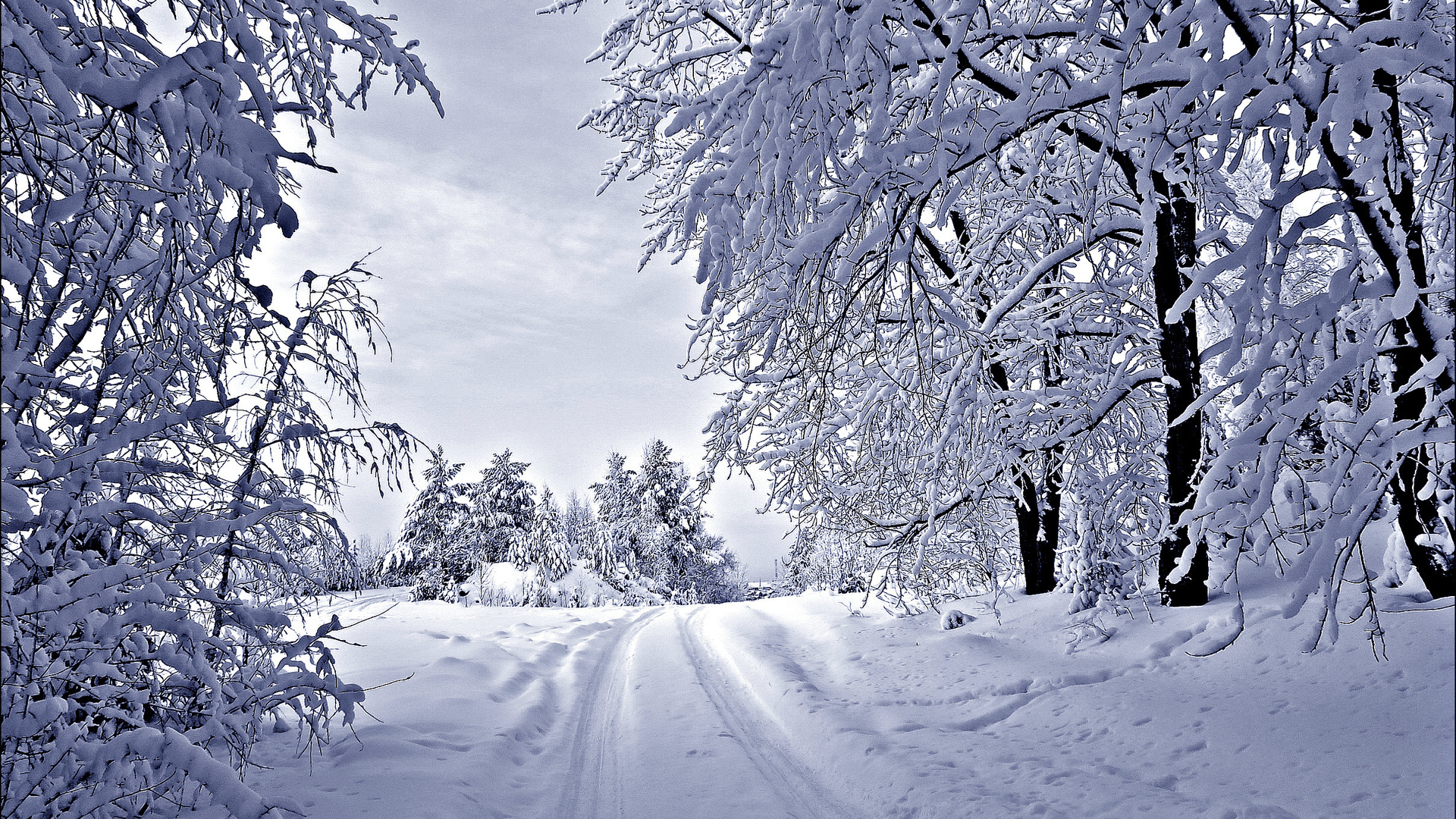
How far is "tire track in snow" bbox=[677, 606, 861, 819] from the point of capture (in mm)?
4883

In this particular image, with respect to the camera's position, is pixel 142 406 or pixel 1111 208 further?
pixel 1111 208

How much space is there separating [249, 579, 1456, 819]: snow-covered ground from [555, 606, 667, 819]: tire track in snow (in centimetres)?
2

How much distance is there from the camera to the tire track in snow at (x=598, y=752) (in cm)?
504

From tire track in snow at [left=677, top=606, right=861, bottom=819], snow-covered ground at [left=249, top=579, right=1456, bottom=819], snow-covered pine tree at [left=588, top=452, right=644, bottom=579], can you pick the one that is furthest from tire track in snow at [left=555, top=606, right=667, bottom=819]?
snow-covered pine tree at [left=588, top=452, right=644, bottom=579]

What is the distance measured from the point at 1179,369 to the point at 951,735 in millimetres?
4113

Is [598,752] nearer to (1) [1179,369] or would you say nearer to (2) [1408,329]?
(1) [1179,369]

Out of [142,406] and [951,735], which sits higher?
[142,406]

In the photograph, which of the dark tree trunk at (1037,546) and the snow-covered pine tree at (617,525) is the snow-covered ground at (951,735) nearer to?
the dark tree trunk at (1037,546)

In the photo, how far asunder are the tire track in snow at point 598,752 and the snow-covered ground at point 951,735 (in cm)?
2

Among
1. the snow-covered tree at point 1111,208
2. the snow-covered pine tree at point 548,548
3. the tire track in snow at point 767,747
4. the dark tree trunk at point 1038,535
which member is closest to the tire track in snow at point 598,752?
the tire track in snow at point 767,747

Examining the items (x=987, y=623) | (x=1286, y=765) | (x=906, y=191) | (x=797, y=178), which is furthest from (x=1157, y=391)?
(x=797, y=178)

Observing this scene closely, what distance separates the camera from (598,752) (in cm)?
626

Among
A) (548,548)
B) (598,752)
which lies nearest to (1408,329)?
(598,752)

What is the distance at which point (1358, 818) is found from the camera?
3.58 m
